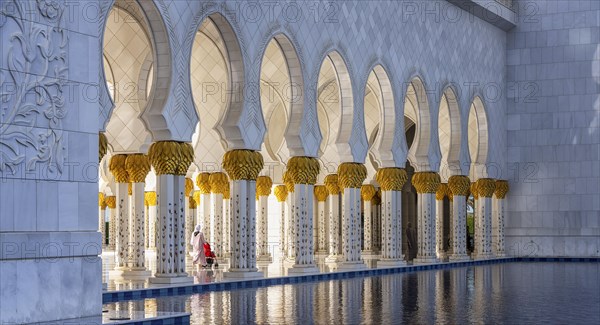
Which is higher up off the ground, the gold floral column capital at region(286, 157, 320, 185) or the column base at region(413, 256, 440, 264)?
the gold floral column capital at region(286, 157, 320, 185)

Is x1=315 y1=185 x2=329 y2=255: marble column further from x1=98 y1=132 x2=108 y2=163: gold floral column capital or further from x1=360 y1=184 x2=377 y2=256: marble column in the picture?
x1=98 y1=132 x2=108 y2=163: gold floral column capital

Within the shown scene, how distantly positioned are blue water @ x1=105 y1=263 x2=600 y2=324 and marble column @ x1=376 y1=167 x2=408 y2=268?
213 cm

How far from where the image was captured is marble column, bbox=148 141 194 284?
930 centimetres

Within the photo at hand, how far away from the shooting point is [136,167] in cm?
1112

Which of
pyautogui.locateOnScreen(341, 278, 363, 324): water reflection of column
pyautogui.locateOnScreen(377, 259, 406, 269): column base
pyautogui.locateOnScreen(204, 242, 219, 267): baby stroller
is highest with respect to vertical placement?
pyautogui.locateOnScreen(204, 242, 219, 267): baby stroller

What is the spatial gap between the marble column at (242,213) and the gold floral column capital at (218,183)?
4251 millimetres

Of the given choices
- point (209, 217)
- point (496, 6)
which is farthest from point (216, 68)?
point (496, 6)

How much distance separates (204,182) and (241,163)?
5.06 meters

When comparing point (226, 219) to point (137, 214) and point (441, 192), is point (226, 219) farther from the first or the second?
point (137, 214)

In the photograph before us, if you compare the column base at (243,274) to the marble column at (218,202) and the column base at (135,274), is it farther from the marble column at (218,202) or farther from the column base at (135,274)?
the marble column at (218,202)

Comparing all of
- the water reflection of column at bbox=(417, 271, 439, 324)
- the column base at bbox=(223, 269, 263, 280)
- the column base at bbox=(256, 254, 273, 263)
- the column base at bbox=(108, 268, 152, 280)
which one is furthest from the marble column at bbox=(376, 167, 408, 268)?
the column base at bbox=(108, 268, 152, 280)

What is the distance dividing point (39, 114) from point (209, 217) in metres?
10.1

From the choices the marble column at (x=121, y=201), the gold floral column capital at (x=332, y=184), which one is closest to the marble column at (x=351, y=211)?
the gold floral column capital at (x=332, y=184)

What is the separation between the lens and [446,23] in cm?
1527
